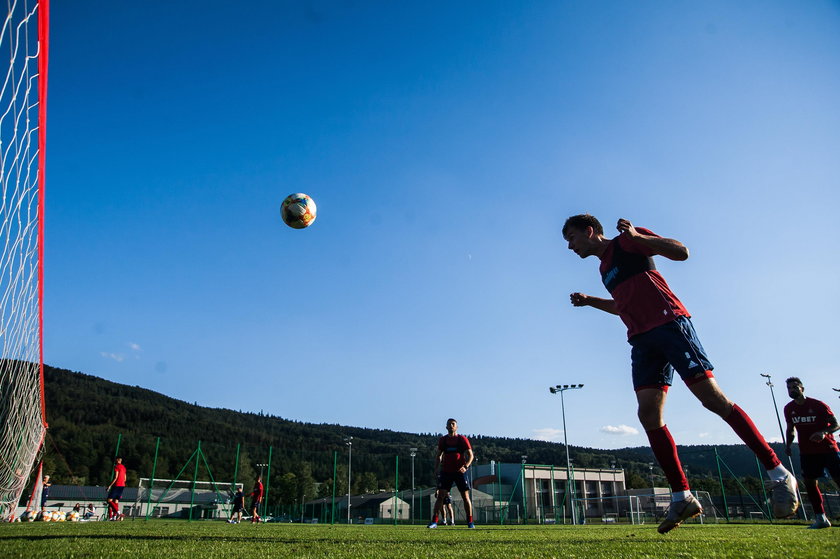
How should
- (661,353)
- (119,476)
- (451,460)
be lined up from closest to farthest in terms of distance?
1. (661,353)
2. (451,460)
3. (119,476)

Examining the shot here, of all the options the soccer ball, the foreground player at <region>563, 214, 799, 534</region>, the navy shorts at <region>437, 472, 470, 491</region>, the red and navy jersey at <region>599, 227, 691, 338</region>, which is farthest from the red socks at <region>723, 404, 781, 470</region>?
the soccer ball

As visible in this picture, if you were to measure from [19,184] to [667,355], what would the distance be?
7.87 meters

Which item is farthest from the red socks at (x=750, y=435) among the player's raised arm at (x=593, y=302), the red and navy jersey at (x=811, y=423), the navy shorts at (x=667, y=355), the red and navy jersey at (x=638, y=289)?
the red and navy jersey at (x=811, y=423)

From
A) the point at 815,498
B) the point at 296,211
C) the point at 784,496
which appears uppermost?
the point at 296,211

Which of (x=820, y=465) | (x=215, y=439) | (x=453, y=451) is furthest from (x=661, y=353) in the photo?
(x=215, y=439)

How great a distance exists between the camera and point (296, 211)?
8.97 m

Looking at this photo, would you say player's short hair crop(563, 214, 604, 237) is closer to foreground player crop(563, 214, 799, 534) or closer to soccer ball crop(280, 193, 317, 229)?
foreground player crop(563, 214, 799, 534)

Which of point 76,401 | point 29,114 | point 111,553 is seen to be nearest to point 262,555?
point 111,553

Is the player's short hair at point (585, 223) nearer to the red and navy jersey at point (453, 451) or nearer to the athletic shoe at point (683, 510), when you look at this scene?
the athletic shoe at point (683, 510)

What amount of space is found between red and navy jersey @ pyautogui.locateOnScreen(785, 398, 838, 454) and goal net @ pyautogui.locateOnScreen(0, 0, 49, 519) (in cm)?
999

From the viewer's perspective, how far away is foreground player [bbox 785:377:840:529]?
6.62m

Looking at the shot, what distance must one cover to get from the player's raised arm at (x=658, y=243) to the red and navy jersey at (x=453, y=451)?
680 centimetres

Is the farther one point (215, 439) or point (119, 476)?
point (215, 439)

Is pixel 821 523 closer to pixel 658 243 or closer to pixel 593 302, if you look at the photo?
pixel 593 302
